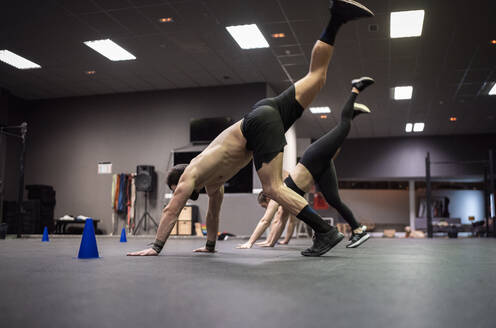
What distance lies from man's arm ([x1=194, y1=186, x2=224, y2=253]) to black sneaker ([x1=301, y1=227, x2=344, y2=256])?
85 centimetres

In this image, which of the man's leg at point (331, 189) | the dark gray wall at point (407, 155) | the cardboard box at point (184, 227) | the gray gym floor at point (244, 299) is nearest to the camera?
the gray gym floor at point (244, 299)

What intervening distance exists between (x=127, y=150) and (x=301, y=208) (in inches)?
341

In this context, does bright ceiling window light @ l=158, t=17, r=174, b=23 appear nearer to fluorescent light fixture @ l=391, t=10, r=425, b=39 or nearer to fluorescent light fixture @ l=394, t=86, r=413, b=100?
fluorescent light fixture @ l=391, t=10, r=425, b=39

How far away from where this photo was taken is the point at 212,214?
3.31 meters

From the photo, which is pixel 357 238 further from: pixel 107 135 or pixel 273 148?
pixel 107 135

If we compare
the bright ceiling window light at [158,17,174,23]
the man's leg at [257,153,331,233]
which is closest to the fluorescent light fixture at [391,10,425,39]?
the bright ceiling window light at [158,17,174,23]

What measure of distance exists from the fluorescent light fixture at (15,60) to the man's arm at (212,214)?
22.5ft

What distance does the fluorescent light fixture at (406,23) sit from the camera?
6504 millimetres

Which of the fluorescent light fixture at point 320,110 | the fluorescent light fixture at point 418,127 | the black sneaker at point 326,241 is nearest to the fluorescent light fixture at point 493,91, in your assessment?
the fluorescent light fixture at point 418,127

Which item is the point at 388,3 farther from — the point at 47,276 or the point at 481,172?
the point at 481,172

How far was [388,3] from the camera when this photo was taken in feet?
20.3

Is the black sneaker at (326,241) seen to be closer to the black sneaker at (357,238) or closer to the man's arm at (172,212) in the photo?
the man's arm at (172,212)

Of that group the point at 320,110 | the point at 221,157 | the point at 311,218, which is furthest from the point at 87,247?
the point at 320,110

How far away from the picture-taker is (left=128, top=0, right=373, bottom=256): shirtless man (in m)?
2.56
